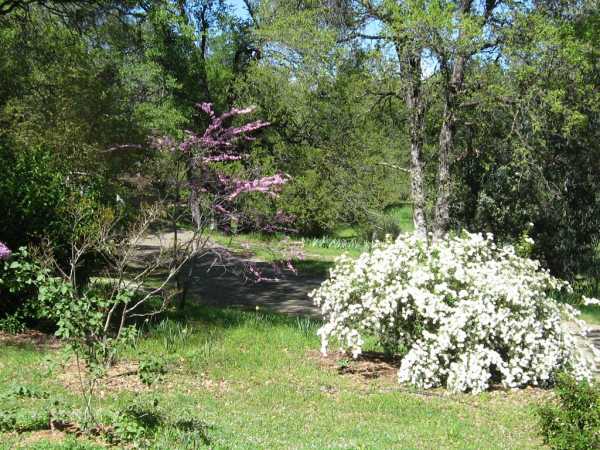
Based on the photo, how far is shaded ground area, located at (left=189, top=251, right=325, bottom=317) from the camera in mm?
13922

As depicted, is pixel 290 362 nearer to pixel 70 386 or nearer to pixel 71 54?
pixel 70 386

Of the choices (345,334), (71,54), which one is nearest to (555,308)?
(345,334)

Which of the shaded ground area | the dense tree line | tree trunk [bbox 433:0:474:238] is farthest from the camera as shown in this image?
the shaded ground area

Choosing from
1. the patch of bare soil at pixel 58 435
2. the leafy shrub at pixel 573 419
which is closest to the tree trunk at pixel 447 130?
the leafy shrub at pixel 573 419

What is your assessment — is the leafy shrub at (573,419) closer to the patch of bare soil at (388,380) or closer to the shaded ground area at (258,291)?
the patch of bare soil at (388,380)

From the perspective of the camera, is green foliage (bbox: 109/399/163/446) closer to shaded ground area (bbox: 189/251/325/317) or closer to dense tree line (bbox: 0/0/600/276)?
dense tree line (bbox: 0/0/600/276)

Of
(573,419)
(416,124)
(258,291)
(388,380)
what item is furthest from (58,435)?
(258,291)

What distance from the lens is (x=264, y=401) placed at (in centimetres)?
666

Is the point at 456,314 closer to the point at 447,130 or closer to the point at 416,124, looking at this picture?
the point at 447,130

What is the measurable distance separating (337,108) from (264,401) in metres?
12.1

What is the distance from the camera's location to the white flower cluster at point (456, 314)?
7.41 meters

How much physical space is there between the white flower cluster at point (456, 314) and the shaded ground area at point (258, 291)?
15.2ft

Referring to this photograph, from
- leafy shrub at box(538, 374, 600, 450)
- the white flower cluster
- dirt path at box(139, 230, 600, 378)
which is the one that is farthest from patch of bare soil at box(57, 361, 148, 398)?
dirt path at box(139, 230, 600, 378)

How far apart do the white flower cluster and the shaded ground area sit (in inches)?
182
